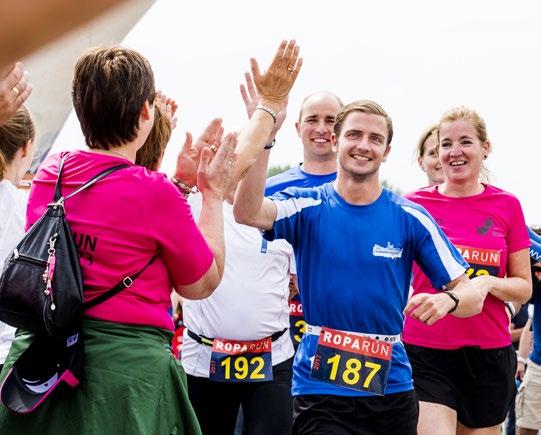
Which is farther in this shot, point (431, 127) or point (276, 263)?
point (431, 127)

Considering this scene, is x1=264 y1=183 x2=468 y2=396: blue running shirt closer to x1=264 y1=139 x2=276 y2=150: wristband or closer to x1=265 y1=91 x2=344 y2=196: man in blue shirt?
x1=264 y1=139 x2=276 y2=150: wristband

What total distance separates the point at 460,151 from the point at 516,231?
2.08 feet

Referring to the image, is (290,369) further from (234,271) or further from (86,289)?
(86,289)

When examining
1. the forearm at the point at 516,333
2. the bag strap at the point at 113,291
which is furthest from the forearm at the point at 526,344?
the bag strap at the point at 113,291

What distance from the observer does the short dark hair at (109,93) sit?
231cm

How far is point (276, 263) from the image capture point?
503 cm

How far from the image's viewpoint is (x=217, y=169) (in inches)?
102

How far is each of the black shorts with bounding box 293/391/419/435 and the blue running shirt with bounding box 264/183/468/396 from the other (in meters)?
0.04

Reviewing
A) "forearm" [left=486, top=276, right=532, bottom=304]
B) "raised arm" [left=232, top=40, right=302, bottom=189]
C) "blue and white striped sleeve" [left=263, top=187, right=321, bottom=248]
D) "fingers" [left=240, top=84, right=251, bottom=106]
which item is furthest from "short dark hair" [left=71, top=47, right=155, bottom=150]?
"forearm" [left=486, top=276, right=532, bottom=304]

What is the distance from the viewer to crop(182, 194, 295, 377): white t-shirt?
4.87 meters

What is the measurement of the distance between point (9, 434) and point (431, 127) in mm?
4403

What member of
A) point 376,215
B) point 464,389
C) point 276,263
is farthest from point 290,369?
point 376,215

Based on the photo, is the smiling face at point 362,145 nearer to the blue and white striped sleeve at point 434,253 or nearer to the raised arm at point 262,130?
the blue and white striped sleeve at point 434,253

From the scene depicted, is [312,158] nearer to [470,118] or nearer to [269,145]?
[470,118]
